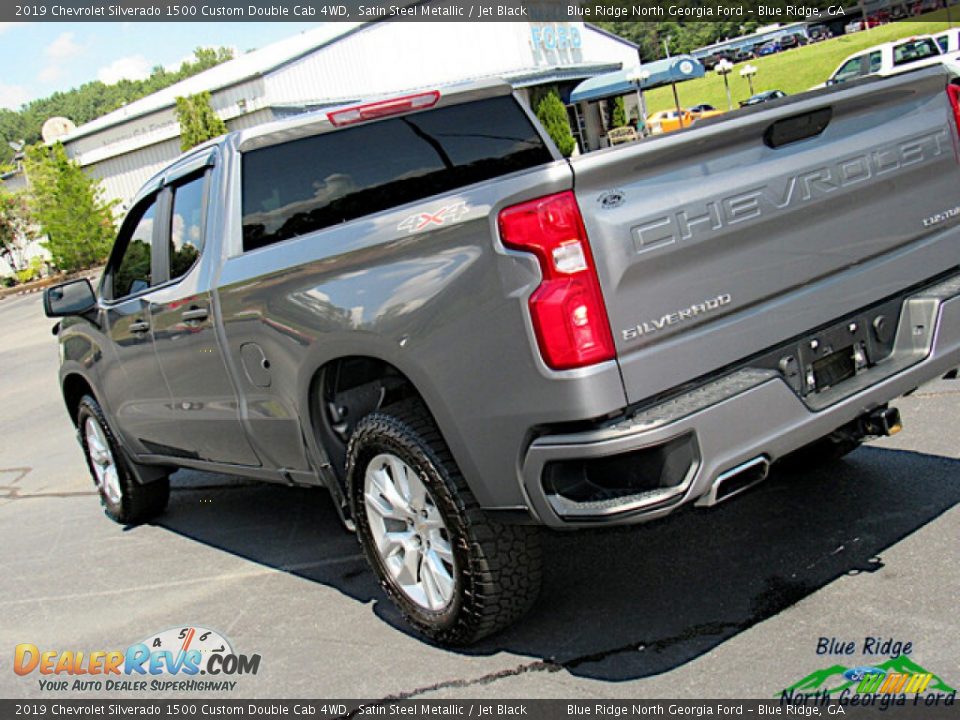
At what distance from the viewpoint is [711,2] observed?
109 m

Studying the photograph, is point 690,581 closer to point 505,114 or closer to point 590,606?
point 590,606

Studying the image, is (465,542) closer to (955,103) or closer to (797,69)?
(955,103)

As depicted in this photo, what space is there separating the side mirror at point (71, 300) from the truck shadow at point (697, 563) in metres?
1.75

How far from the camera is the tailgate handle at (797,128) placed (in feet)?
11.7

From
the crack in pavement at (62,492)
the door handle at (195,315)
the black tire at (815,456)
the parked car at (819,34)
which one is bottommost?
the parked car at (819,34)

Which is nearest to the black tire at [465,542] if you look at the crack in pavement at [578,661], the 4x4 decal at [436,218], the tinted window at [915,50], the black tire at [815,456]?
the crack in pavement at [578,661]

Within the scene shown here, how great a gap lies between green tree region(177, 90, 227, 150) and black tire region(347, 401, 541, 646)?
33511 mm

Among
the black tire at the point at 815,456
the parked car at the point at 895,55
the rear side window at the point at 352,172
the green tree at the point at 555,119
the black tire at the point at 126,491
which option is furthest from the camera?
the green tree at the point at 555,119

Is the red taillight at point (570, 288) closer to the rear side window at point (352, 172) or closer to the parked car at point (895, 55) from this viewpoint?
the rear side window at point (352, 172)

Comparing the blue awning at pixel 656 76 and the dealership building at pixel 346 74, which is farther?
the dealership building at pixel 346 74

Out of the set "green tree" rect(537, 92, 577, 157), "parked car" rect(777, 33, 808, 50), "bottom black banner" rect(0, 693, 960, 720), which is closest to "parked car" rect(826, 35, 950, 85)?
"green tree" rect(537, 92, 577, 157)

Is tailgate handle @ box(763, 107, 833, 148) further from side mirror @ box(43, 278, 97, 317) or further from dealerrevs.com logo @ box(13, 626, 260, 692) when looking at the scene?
side mirror @ box(43, 278, 97, 317)

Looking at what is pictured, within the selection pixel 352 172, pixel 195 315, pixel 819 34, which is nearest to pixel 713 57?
pixel 819 34

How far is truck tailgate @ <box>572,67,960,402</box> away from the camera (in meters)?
3.23
